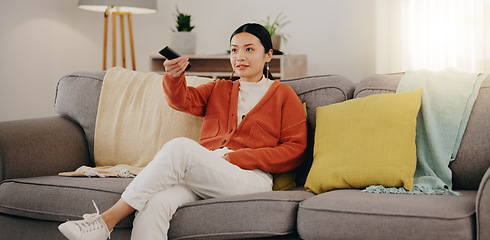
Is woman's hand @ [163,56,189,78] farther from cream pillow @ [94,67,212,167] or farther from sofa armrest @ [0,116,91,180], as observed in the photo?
sofa armrest @ [0,116,91,180]

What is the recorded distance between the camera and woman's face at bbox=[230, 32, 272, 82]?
7.55ft

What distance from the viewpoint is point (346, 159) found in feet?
6.56

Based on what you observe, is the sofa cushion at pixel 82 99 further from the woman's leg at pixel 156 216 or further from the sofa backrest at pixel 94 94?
the woman's leg at pixel 156 216

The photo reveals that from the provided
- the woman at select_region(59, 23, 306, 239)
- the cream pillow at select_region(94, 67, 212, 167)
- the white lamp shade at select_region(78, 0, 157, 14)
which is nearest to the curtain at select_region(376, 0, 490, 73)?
the white lamp shade at select_region(78, 0, 157, 14)

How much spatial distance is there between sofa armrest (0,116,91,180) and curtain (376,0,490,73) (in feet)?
8.25

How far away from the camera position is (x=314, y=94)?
7.68ft

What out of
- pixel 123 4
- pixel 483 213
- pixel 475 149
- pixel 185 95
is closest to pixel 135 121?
pixel 185 95

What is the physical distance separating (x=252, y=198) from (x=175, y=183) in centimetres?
25

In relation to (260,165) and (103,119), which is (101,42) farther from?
(260,165)

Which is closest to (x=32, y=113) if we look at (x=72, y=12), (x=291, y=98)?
(x=72, y=12)

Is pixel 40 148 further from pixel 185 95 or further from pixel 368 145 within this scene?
pixel 368 145

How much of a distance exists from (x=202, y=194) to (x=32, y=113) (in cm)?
261

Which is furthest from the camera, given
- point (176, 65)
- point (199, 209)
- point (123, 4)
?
point (123, 4)

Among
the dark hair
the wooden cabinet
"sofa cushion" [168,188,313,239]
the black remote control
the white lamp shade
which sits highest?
the white lamp shade
